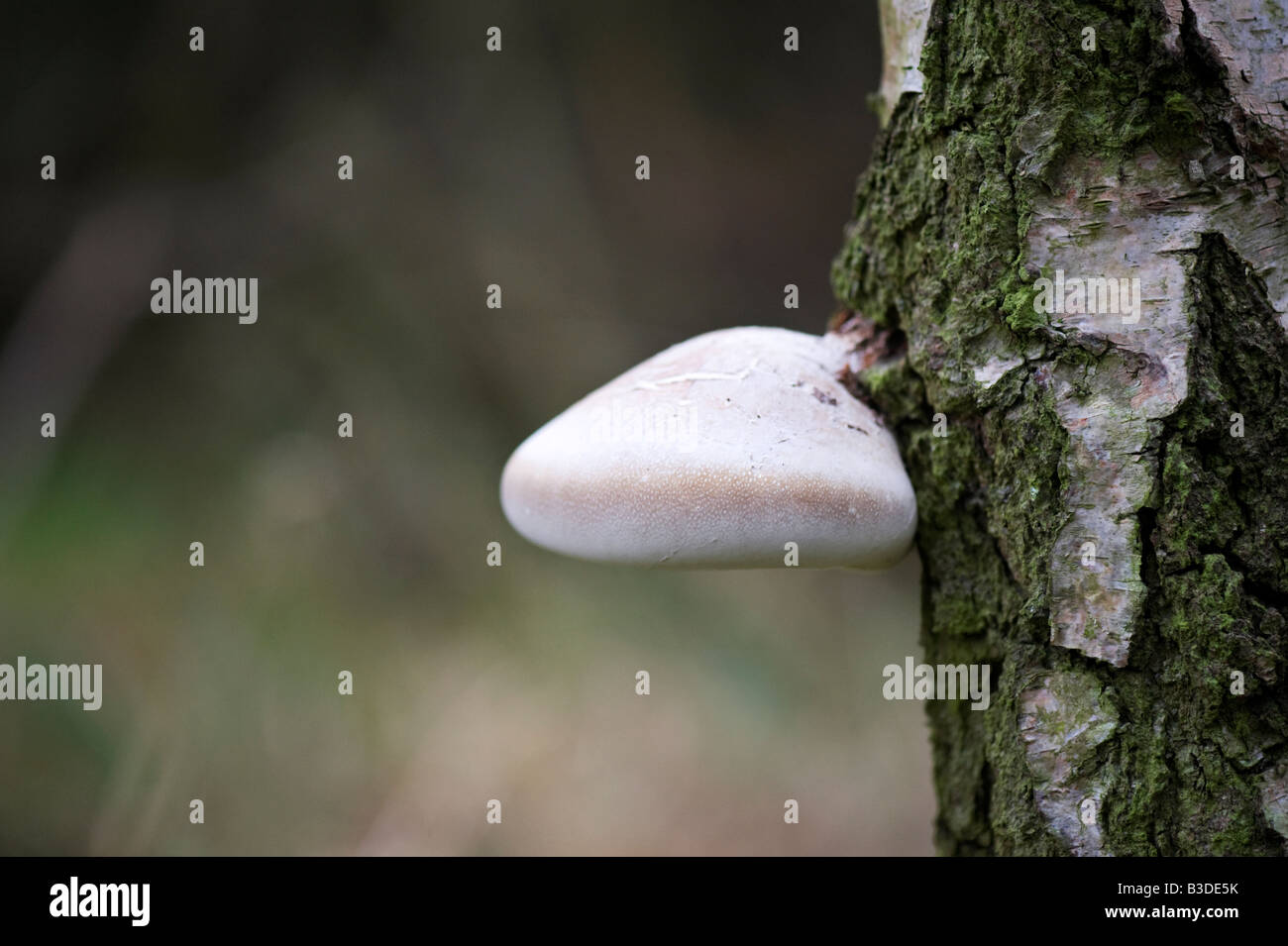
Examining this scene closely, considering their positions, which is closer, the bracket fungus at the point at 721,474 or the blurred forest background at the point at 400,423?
the bracket fungus at the point at 721,474

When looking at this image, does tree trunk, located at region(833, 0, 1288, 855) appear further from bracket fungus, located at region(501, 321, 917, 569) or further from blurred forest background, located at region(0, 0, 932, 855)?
blurred forest background, located at region(0, 0, 932, 855)

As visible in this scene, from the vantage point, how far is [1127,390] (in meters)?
1.13

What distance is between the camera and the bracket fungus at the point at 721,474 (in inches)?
45.9

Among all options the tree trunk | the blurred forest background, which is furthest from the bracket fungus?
the blurred forest background

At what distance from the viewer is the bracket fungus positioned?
117 centimetres

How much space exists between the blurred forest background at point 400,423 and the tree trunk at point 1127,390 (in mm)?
2647

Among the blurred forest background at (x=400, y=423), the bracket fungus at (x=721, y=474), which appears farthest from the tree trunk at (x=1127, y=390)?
the blurred forest background at (x=400, y=423)

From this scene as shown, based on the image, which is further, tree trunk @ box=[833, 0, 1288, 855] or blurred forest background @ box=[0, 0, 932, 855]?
blurred forest background @ box=[0, 0, 932, 855]

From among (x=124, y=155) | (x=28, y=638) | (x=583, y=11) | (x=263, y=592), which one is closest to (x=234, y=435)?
(x=263, y=592)

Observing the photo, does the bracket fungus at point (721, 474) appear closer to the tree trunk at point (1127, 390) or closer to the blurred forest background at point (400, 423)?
the tree trunk at point (1127, 390)

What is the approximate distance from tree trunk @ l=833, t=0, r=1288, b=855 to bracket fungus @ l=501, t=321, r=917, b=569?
182 millimetres

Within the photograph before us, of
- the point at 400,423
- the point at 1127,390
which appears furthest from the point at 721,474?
the point at 400,423

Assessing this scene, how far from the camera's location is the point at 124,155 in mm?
4219

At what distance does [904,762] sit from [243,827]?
2.86 meters
